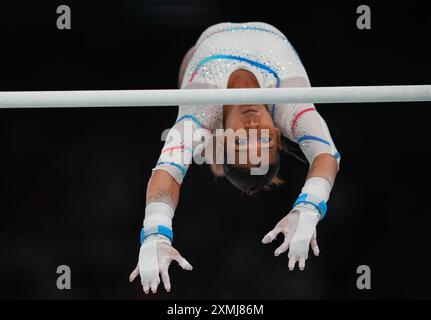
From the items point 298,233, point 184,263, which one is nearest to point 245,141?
point 298,233

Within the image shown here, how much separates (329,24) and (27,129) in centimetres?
184

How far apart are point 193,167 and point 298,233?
1537 millimetres

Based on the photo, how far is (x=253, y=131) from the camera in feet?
8.76

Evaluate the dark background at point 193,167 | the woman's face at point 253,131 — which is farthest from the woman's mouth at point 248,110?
the dark background at point 193,167

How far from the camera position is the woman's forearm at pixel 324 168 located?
253cm

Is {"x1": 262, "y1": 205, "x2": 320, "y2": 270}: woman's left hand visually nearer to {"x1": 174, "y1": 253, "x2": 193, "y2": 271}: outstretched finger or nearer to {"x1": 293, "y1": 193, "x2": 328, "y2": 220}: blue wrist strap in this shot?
{"x1": 293, "y1": 193, "x2": 328, "y2": 220}: blue wrist strap

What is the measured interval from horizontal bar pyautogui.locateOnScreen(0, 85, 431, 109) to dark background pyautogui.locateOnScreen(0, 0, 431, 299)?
5.30 ft

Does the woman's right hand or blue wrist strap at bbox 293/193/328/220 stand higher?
blue wrist strap at bbox 293/193/328/220

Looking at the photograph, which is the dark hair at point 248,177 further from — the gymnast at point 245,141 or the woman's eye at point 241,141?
the woman's eye at point 241,141

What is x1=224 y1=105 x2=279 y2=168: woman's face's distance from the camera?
2670 mm

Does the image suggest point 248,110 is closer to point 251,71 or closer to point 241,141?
point 241,141

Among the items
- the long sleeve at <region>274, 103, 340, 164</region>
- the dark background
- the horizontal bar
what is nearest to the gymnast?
the long sleeve at <region>274, 103, 340, 164</region>
